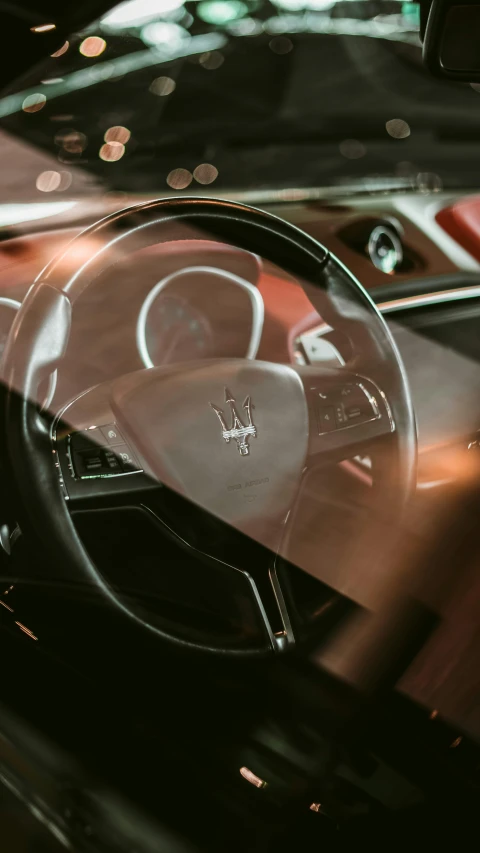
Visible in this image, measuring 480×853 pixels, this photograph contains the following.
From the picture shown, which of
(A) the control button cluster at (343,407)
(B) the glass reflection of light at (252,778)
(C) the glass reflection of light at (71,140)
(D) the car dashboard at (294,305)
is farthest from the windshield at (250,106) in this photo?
(B) the glass reflection of light at (252,778)

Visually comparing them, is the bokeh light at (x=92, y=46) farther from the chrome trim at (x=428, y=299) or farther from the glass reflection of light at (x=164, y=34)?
the chrome trim at (x=428, y=299)

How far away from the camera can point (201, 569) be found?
1.50 metres

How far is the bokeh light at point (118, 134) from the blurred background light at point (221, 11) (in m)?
0.66

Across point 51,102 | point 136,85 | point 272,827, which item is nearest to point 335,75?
point 136,85

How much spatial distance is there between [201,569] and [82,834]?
1.57ft

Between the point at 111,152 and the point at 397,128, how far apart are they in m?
1.36

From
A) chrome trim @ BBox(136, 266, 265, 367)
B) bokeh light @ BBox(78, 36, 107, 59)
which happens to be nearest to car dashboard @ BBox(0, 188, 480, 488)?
chrome trim @ BBox(136, 266, 265, 367)

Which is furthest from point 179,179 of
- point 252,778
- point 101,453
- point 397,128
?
point 252,778

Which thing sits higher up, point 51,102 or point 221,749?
point 51,102

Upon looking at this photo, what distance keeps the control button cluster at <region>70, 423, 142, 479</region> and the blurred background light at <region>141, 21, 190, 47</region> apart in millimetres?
1480

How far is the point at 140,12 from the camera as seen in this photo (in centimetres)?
218

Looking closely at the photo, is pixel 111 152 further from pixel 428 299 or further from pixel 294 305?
pixel 428 299

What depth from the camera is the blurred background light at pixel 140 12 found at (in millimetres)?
1912

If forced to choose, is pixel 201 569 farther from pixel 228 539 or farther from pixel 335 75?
pixel 335 75
